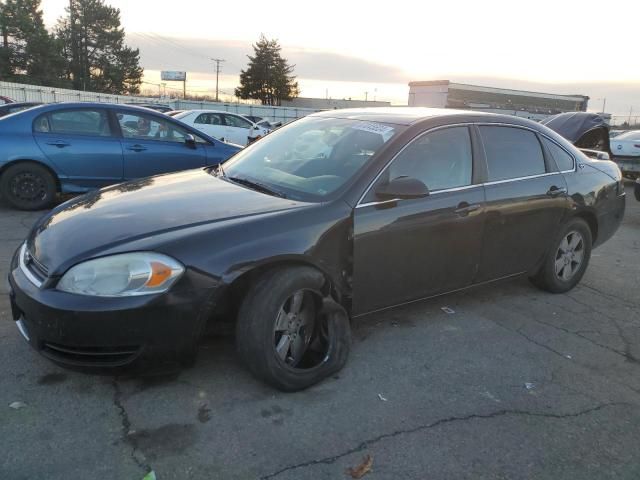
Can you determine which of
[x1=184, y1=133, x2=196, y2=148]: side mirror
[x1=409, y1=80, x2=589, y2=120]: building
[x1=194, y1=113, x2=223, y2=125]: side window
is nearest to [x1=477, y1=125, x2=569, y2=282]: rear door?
[x1=184, y1=133, x2=196, y2=148]: side mirror

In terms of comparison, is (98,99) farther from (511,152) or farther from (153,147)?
(511,152)

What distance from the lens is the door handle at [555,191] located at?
441cm

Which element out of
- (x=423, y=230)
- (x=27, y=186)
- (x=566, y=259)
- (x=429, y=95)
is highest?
(x=429, y=95)

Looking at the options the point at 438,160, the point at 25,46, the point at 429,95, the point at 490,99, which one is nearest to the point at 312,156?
the point at 438,160

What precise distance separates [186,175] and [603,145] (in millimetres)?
10199

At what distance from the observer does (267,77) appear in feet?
233

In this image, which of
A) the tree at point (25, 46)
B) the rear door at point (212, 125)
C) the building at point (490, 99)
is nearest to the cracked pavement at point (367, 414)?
the rear door at point (212, 125)

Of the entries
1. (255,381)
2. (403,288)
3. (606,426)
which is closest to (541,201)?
(403,288)

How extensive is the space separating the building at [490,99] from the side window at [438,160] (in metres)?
18.7

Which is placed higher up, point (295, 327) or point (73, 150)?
point (73, 150)

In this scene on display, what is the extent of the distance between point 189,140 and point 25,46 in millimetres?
55785

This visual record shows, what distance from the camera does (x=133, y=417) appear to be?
269 centimetres

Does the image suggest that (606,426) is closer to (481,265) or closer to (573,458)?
(573,458)

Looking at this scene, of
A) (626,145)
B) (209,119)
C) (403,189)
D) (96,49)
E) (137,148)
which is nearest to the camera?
(403,189)
